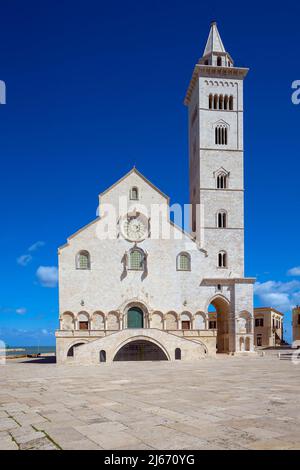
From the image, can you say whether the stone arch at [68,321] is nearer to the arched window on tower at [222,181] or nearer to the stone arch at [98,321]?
the stone arch at [98,321]

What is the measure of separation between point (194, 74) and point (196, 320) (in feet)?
75.6

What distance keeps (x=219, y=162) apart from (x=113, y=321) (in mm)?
17119

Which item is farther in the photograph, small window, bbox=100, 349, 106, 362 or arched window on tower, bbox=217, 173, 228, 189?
arched window on tower, bbox=217, 173, 228, 189

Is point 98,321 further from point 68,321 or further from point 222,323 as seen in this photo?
point 222,323

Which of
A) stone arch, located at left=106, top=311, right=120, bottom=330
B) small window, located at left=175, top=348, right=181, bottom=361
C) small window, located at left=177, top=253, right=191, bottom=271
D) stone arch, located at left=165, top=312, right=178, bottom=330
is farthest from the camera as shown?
small window, located at left=177, top=253, right=191, bottom=271

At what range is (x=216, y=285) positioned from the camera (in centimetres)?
3900

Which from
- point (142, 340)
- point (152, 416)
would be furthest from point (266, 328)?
point (152, 416)

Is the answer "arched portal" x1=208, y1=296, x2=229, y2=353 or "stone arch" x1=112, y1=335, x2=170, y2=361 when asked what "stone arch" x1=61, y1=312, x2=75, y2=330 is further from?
"arched portal" x1=208, y1=296, x2=229, y2=353

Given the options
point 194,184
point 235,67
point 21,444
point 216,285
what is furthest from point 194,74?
point 21,444

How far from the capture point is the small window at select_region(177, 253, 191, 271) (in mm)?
38484

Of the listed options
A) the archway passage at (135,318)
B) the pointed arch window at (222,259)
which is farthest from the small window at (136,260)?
the pointed arch window at (222,259)

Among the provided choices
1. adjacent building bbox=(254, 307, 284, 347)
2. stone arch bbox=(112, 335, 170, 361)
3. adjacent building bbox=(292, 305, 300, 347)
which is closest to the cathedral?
stone arch bbox=(112, 335, 170, 361)

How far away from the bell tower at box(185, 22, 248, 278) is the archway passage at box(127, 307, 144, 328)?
7.17m
